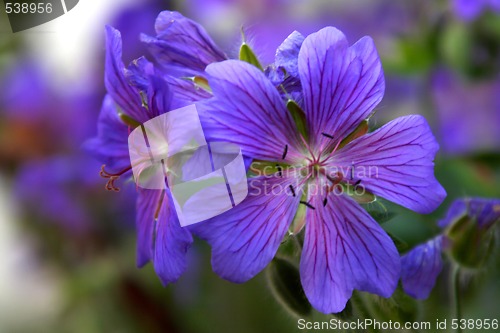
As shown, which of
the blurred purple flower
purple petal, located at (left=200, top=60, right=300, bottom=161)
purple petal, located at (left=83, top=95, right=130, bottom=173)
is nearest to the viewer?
purple petal, located at (left=200, top=60, right=300, bottom=161)

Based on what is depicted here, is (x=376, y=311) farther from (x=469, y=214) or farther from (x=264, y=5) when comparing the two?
(x=264, y=5)

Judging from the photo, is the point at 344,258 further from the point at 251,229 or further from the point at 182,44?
the point at 182,44

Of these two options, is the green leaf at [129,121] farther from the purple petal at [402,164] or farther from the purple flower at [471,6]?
the purple flower at [471,6]

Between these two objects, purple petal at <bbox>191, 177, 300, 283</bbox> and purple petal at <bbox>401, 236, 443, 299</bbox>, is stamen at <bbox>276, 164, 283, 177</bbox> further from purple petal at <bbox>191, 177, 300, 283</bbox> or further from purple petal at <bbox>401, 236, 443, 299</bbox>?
purple petal at <bbox>401, 236, 443, 299</bbox>

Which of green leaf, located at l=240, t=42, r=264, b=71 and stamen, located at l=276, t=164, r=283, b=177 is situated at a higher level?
green leaf, located at l=240, t=42, r=264, b=71

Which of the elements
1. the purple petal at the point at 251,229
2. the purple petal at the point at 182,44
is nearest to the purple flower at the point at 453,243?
the purple petal at the point at 251,229

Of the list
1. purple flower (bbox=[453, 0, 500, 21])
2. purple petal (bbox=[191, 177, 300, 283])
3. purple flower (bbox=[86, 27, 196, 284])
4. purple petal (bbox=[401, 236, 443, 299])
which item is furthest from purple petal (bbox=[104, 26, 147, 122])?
purple flower (bbox=[453, 0, 500, 21])
